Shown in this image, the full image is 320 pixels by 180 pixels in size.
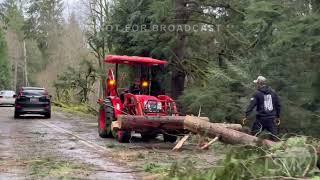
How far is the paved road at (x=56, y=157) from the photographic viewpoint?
10211mm

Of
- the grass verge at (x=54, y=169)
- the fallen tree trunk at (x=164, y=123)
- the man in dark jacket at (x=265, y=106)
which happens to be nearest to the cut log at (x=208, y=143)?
the fallen tree trunk at (x=164, y=123)

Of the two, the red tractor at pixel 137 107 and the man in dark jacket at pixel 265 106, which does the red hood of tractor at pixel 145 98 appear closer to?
the red tractor at pixel 137 107

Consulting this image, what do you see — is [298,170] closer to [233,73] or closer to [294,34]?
[294,34]

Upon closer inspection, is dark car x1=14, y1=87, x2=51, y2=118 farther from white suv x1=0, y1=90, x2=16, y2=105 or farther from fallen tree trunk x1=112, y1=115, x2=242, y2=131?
white suv x1=0, y1=90, x2=16, y2=105

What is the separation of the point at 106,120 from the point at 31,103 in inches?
495

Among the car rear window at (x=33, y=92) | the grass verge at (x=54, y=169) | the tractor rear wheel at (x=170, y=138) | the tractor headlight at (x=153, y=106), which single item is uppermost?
the tractor headlight at (x=153, y=106)

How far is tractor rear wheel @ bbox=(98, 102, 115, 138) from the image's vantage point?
1686cm

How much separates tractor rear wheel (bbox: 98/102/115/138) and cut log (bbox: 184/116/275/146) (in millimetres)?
3228

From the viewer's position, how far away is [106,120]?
17391mm

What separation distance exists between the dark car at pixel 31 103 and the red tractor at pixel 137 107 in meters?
11.5

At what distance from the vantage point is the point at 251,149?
9.20 meters

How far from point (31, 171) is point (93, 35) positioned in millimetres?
29372

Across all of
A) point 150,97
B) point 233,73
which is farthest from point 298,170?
point 233,73

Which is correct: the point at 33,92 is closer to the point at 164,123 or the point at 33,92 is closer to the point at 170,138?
the point at 170,138
